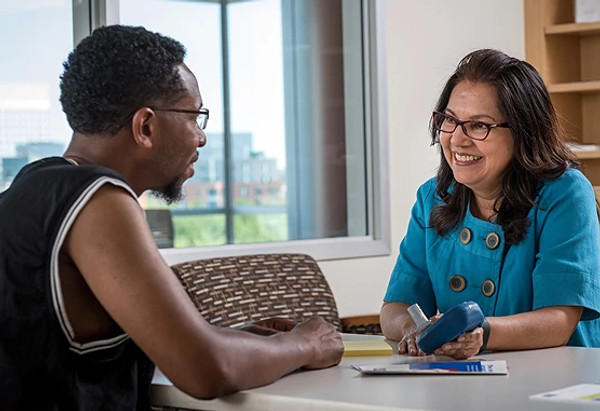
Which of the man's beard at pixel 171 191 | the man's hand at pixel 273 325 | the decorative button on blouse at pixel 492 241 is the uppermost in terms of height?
the man's beard at pixel 171 191

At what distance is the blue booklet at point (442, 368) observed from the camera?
1741mm

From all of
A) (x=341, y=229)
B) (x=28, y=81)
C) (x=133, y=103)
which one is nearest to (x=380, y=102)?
(x=341, y=229)

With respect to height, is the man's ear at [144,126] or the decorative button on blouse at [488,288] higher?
the man's ear at [144,126]

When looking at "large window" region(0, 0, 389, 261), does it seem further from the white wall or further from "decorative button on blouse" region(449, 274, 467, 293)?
"decorative button on blouse" region(449, 274, 467, 293)

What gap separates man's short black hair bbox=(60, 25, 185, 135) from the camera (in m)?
1.68

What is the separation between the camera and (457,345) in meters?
1.92

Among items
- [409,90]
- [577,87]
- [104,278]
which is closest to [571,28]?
[577,87]

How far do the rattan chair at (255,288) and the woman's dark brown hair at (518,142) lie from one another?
1.64ft

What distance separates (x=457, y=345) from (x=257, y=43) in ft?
6.43

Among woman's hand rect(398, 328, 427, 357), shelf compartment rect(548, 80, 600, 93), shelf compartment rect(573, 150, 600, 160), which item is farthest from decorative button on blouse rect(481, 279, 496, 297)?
shelf compartment rect(548, 80, 600, 93)

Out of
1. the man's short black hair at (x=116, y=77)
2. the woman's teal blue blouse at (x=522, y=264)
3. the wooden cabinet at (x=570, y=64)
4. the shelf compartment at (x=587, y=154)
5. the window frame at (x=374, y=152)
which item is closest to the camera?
the man's short black hair at (x=116, y=77)

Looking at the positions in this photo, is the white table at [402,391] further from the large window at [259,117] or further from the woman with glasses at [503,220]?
the large window at [259,117]

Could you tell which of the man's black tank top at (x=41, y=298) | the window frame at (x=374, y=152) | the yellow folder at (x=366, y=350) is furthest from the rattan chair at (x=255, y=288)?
the window frame at (x=374, y=152)

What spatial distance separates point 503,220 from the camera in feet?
7.54
